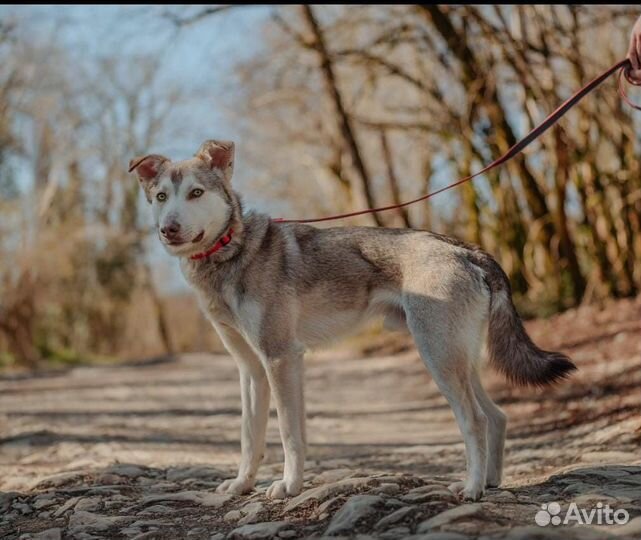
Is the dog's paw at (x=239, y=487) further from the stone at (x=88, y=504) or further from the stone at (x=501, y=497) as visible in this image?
the stone at (x=501, y=497)

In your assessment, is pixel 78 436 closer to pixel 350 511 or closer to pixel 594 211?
pixel 350 511

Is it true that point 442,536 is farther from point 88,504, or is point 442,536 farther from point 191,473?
point 191,473

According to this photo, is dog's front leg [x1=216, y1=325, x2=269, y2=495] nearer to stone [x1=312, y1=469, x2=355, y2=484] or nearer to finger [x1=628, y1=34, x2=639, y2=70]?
stone [x1=312, y1=469, x2=355, y2=484]

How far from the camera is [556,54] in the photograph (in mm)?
13094

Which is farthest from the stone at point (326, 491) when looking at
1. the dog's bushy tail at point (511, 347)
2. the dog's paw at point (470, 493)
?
the dog's bushy tail at point (511, 347)

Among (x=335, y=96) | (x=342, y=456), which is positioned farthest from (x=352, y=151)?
(x=342, y=456)

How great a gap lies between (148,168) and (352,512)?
263 centimetres

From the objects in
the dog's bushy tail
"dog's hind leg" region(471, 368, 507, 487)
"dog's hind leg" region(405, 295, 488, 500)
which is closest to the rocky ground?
"dog's hind leg" region(471, 368, 507, 487)

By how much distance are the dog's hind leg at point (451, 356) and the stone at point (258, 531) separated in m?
1.24

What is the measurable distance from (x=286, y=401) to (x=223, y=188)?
4.78 feet

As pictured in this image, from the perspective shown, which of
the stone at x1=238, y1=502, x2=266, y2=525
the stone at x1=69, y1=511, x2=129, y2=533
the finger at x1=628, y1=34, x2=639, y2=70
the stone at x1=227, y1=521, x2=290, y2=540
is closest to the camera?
the stone at x1=227, y1=521, x2=290, y2=540

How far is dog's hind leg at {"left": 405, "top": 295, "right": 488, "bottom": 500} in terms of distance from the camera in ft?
15.7

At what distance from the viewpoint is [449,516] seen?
3.77 meters

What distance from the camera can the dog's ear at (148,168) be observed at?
5152 mm
